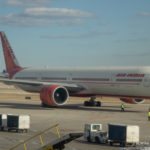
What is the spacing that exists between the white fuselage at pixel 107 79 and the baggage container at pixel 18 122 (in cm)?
1762

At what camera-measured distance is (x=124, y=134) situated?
2298 cm

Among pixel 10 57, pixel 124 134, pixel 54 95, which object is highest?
pixel 10 57

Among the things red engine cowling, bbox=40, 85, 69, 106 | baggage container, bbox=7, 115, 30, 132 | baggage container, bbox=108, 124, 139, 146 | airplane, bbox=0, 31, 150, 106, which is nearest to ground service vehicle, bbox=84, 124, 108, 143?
baggage container, bbox=108, 124, 139, 146

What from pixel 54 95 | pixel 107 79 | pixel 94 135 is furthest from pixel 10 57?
pixel 94 135

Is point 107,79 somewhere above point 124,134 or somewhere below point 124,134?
A: above

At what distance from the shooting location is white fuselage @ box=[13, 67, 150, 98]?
4247 centimetres

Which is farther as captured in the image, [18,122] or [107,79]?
[107,79]

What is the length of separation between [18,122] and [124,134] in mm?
8877

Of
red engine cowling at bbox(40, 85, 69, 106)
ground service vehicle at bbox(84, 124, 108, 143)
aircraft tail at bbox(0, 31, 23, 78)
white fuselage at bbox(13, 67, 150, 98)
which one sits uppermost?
aircraft tail at bbox(0, 31, 23, 78)

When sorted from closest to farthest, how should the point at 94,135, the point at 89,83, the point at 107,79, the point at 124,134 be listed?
the point at 124,134 < the point at 94,135 < the point at 107,79 < the point at 89,83

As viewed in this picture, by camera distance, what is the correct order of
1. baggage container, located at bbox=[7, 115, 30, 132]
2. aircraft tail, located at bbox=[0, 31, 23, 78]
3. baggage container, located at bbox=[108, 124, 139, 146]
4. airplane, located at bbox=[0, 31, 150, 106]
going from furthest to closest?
1. aircraft tail, located at bbox=[0, 31, 23, 78]
2. airplane, located at bbox=[0, 31, 150, 106]
3. baggage container, located at bbox=[7, 115, 30, 132]
4. baggage container, located at bbox=[108, 124, 139, 146]

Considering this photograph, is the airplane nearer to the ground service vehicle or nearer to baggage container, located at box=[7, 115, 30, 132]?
baggage container, located at box=[7, 115, 30, 132]

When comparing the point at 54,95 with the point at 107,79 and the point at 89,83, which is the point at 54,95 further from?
the point at 107,79

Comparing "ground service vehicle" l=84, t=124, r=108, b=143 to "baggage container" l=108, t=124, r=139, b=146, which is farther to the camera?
"ground service vehicle" l=84, t=124, r=108, b=143
